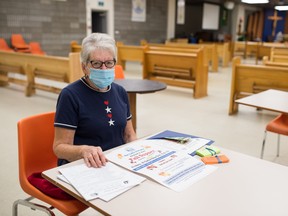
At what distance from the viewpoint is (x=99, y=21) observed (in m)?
12.5

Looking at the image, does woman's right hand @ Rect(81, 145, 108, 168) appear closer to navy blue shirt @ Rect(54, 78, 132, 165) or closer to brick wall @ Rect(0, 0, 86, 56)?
navy blue shirt @ Rect(54, 78, 132, 165)

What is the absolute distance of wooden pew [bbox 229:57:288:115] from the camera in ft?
15.3

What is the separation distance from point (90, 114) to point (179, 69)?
520 centimetres

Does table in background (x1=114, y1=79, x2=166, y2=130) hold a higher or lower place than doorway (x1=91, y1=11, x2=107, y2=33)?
lower

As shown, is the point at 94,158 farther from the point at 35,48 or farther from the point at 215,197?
the point at 35,48

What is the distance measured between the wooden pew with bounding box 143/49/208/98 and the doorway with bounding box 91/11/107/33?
5.89 m

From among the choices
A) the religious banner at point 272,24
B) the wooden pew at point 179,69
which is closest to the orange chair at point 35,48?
the wooden pew at point 179,69

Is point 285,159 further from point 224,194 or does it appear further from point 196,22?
point 196,22

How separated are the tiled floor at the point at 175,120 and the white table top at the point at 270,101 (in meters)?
0.79

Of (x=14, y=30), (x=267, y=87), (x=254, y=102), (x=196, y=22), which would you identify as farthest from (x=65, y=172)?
(x=196, y=22)

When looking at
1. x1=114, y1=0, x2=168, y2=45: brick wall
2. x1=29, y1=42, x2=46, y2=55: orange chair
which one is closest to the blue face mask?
x1=29, y1=42, x2=46, y2=55: orange chair

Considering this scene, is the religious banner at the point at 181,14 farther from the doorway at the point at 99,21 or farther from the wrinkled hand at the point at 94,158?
the wrinkled hand at the point at 94,158

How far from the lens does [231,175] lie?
1.25m

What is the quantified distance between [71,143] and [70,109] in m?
0.17
